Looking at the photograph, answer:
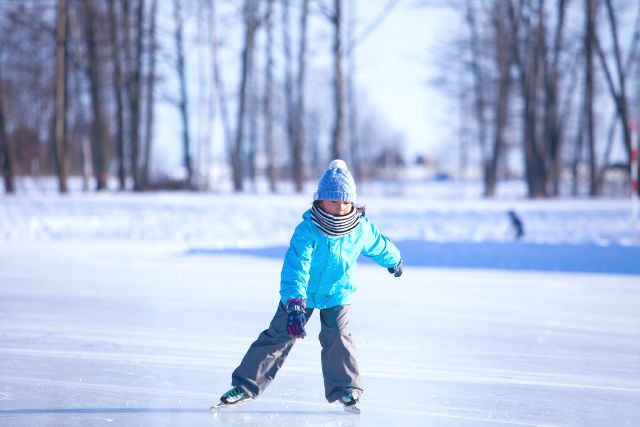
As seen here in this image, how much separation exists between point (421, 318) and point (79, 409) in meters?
3.94

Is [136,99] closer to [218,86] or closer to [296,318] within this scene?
[218,86]

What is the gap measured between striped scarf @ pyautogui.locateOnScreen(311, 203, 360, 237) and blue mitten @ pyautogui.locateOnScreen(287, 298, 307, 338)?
15.1 inches

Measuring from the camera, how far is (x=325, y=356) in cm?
437

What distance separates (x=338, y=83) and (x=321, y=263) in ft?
59.2

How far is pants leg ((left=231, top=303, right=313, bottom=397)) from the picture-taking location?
437cm

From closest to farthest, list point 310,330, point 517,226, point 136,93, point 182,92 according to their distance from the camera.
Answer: point 310,330
point 517,226
point 136,93
point 182,92

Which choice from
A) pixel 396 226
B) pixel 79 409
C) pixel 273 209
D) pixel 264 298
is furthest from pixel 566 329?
pixel 273 209

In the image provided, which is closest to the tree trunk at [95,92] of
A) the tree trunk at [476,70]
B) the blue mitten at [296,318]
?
the tree trunk at [476,70]

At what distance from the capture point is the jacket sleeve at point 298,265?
4098mm

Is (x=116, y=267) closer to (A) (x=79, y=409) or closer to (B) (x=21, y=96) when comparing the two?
(A) (x=79, y=409)

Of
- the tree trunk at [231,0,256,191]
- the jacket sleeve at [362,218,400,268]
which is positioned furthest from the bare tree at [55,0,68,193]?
the jacket sleeve at [362,218,400,268]

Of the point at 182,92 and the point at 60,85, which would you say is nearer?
the point at 60,85

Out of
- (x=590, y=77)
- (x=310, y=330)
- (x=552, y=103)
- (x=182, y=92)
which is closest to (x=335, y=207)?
(x=310, y=330)

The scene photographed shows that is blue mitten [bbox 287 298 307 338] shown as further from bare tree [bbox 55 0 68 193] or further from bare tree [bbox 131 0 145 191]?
bare tree [bbox 131 0 145 191]
